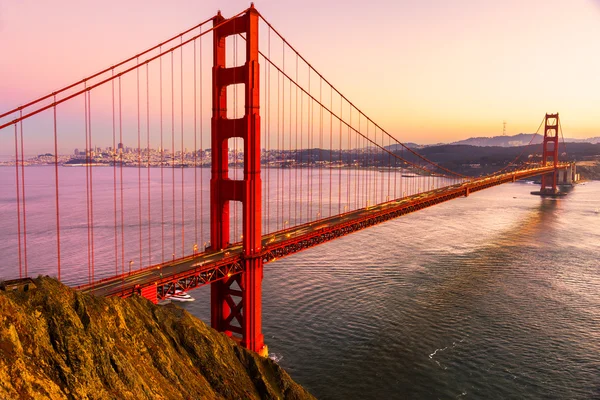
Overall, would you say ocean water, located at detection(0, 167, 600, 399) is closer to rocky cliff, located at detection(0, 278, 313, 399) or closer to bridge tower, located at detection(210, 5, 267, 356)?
bridge tower, located at detection(210, 5, 267, 356)

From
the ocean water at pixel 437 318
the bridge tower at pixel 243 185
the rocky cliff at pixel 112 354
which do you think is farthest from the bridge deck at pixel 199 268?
the ocean water at pixel 437 318

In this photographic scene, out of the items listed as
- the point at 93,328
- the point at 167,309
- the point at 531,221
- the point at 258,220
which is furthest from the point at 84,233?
the point at 531,221

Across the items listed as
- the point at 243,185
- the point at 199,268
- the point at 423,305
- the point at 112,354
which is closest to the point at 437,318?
the point at 423,305

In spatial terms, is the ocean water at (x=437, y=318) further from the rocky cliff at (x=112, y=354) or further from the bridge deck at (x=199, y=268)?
the rocky cliff at (x=112, y=354)

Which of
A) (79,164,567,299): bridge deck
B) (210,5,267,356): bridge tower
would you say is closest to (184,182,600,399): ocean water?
(210,5,267,356): bridge tower

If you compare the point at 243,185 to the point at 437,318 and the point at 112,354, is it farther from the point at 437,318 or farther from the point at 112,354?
the point at 437,318

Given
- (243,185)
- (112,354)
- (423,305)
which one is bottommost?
(423,305)
